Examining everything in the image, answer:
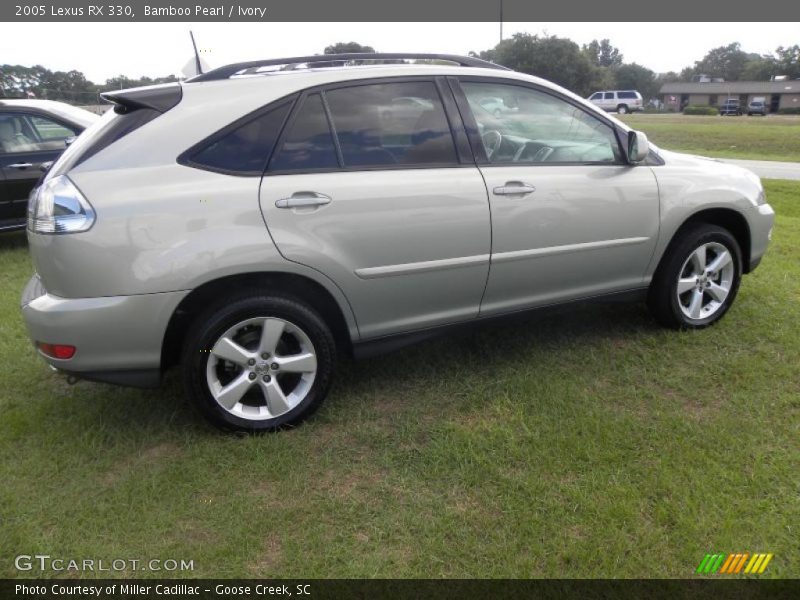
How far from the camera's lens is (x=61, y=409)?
3.29 metres

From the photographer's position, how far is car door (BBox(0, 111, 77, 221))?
649 centimetres

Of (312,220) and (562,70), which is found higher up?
(562,70)

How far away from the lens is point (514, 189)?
10.7ft

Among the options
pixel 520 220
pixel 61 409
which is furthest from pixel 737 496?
pixel 61 409

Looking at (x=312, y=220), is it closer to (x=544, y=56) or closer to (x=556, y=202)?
(x=556, y=202)

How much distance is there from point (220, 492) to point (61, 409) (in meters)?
1.26

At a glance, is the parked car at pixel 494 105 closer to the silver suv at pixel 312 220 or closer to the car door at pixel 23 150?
the silver suv at pixel 312 220

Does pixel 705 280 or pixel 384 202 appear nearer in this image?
pixel 384 202

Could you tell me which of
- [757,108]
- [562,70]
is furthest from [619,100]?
[757,108]

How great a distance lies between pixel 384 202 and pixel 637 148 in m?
1.59
